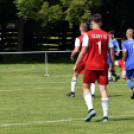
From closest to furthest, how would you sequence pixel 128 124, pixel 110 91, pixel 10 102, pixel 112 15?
pixel 128 124 → pixel 10 102 → pixel 110 91 → pixel 112 15

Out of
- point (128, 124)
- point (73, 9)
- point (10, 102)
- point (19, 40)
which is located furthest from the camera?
point (19, 40)

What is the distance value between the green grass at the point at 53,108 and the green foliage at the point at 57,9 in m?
7.47

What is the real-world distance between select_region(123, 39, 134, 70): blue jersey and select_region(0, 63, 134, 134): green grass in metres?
0.91

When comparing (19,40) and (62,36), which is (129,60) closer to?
(19,40)

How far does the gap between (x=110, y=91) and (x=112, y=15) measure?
19.1 m

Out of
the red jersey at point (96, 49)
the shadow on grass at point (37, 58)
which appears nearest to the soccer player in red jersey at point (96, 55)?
the red jersey at point (96, 49)

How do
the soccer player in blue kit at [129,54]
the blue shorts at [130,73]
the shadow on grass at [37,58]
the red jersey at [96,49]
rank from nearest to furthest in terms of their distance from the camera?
1. the red jersey at [96,49]
2. the soccer player in blue kit at [129,54]
3. the blue shorts at [130,73]
4. the shadow on grass at [37,58]

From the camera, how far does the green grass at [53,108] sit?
7598 millimetres

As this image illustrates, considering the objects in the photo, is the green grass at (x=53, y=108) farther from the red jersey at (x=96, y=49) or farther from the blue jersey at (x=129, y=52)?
the red jersey at (x=96, y=49)

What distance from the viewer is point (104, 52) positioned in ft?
27.1

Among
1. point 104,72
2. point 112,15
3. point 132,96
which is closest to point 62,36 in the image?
point 112,15

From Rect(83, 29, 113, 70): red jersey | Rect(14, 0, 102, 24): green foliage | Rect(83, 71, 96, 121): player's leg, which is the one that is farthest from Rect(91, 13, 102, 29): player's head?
Rect(14, 0, 102, 24): green foliage

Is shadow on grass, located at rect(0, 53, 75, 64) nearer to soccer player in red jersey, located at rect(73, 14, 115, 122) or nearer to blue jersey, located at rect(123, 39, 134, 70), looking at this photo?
blue jersey, located at rect(123, 39, 134, 70)

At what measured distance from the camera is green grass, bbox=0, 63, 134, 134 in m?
7.60
